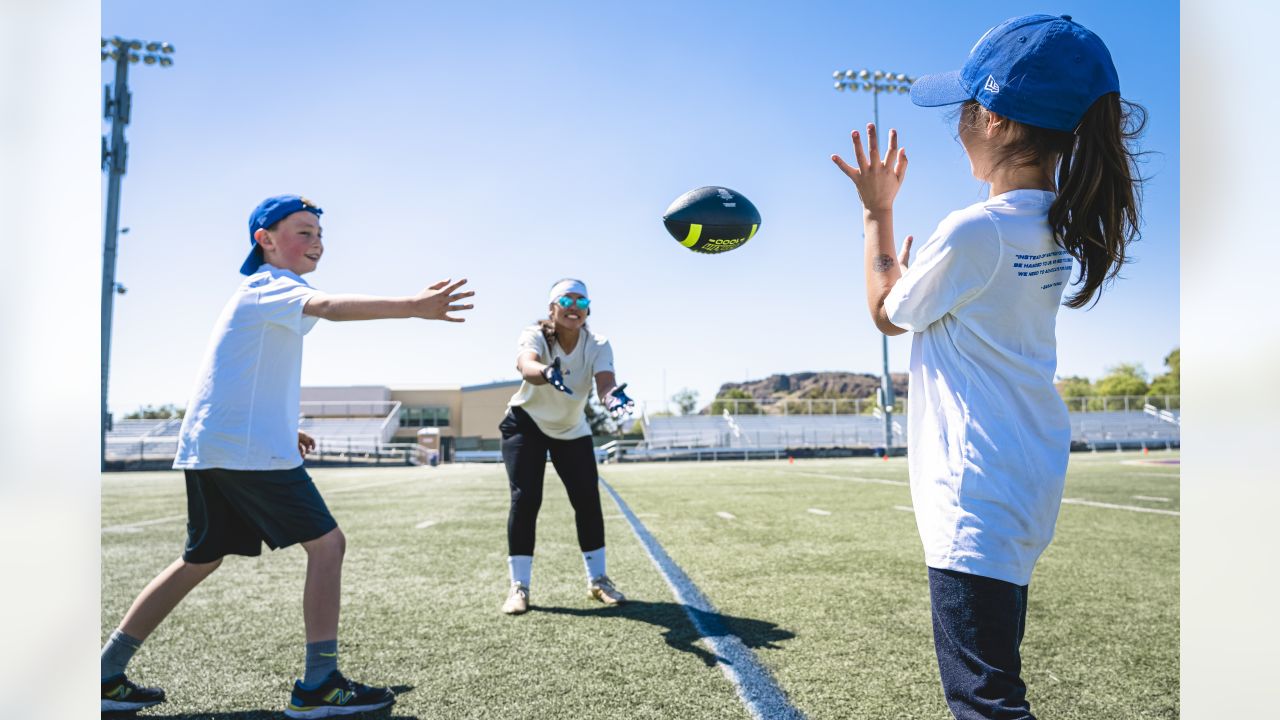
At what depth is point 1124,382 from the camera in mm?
98688

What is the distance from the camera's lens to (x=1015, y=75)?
5.66ft

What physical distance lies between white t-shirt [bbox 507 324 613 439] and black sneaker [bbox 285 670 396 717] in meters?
2.09

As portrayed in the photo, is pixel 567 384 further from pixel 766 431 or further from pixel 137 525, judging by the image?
pixel 766 431

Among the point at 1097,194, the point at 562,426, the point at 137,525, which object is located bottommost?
the point at 137,525

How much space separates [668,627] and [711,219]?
6.64 ft

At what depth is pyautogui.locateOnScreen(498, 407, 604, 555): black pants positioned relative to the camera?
186 inches

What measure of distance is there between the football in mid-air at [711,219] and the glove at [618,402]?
112cm

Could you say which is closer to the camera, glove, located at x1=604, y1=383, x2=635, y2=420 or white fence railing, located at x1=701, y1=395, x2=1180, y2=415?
glove, located at x1=604, y1=383, x2=635, y2=420

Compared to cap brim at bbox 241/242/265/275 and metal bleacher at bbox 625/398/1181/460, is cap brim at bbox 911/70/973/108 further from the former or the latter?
metal bleacher at bbox 625/398/1181/460

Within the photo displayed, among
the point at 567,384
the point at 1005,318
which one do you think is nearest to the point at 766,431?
the point at 567,384

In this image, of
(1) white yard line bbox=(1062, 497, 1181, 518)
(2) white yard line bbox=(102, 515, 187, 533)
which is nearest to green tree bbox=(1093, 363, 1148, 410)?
(1) white yard line bbox=(1062, 497, 1181, 518)
